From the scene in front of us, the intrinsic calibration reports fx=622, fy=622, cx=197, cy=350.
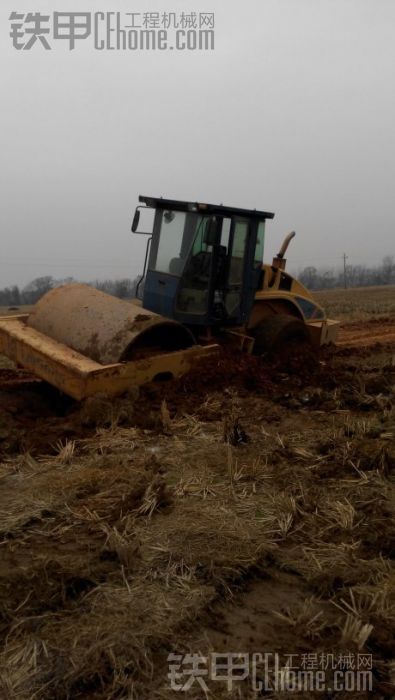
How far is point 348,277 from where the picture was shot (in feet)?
178

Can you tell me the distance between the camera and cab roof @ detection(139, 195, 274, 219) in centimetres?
757

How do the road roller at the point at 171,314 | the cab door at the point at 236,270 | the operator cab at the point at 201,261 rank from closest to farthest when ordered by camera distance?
the road roller at the point at 171,314
the operator cab at the point at 201,261
the cab door at the point at 236,270

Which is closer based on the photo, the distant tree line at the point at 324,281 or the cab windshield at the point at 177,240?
the cab windshield at the point at 177,240

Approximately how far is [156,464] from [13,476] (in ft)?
3.61

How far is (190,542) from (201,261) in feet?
15.4

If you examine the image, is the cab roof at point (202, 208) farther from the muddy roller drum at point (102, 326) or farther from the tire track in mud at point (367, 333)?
the tire track in mud at point (367, 333)

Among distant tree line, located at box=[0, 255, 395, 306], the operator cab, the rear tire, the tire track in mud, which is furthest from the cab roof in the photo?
distant tree line, located at box=[0, 255, 395, 306]

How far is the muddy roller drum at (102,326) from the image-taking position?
655 cm

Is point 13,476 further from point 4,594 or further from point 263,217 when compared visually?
point 263,217

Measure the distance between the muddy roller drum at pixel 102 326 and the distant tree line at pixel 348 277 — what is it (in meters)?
45.2

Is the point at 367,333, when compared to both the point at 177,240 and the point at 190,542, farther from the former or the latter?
the point at 190,542

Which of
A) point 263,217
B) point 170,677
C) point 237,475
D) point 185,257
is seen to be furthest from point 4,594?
point 263,217

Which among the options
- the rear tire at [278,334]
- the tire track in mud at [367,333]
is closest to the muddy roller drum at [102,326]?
the rear tire at [278,334]

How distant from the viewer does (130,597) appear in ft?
10.6
